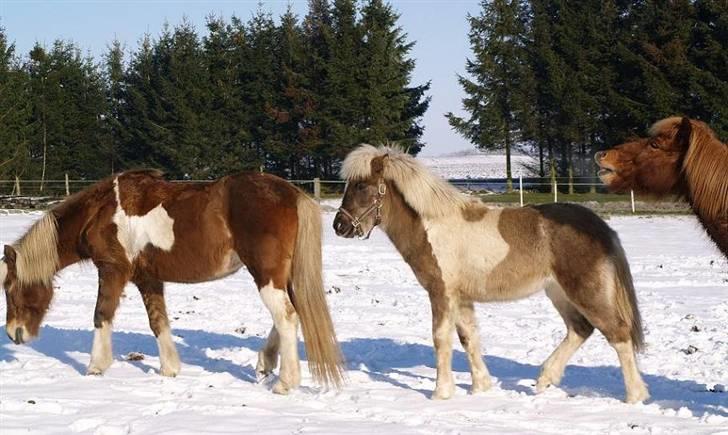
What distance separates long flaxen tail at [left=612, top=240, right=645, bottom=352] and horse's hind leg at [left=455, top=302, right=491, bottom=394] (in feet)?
Result: 3.85

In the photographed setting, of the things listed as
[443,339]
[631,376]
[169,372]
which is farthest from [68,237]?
[631,376]

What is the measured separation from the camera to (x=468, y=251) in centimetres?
659

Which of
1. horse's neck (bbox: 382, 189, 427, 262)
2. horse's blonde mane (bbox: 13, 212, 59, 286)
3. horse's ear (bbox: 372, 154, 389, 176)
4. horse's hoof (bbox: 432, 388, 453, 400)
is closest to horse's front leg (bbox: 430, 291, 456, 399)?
horse's hoof (bbox: 432, 388, 453, 400)

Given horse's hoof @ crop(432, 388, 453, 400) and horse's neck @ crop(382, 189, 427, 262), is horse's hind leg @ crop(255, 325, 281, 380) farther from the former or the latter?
horse's hoof @ crop(432, 388, 453, 400)

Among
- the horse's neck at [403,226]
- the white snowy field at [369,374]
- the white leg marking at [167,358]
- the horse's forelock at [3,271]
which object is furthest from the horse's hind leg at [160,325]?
the horse's neck at [403,226]

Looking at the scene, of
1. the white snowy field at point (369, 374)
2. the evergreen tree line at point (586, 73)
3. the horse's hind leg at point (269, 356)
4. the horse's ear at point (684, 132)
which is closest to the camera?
the white snowy field at point (369, 374)

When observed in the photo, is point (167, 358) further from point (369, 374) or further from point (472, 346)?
point (472, 346)

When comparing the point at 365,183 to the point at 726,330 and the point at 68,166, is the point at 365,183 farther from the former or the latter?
the point at 68,166

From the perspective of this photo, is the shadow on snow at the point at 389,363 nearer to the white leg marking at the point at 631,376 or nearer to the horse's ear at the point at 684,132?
the white leg marking at the point at 631,376

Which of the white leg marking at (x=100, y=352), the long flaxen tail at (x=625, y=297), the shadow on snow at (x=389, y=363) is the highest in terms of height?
the long flaxen tail at (x=625, y=297)

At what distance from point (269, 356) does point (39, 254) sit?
2.38 meters

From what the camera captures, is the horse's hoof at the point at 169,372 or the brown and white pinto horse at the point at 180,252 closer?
the brown and white pinto horse at the point at 180,252

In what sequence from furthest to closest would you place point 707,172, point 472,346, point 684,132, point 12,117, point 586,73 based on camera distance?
point 12,117 → point 586,73 → point 472,346 → point 684,132 → point 707,172

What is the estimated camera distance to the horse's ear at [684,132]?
5.77m
